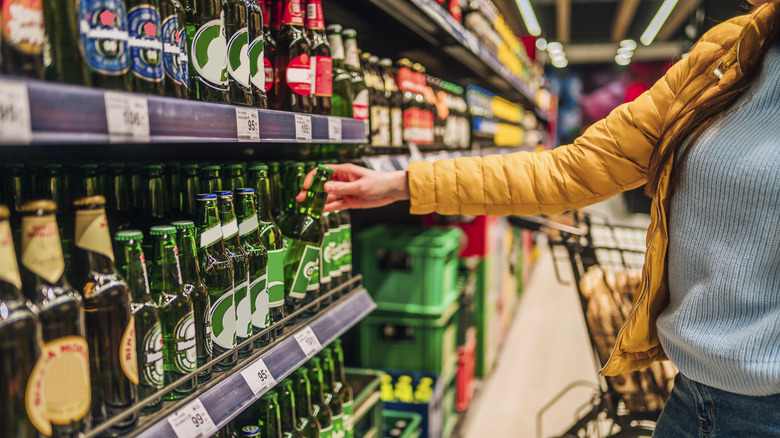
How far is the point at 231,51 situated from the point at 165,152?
53cm

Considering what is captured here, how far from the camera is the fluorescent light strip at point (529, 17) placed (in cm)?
785

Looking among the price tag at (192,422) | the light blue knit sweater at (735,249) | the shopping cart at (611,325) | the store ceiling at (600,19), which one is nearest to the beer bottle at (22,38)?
the price tag at (192,422)

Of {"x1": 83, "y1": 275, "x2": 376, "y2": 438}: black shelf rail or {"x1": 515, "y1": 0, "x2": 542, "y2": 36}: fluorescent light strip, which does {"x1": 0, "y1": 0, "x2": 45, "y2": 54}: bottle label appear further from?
{"x1": 515, "y1": 0, "x2": 542, "y2": 36}: fluorescent light strip

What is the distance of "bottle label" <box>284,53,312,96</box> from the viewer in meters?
1.42

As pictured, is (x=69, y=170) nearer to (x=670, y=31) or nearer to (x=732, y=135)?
(x=732, y=135)

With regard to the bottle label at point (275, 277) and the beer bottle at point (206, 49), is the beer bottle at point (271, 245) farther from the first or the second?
the beer bottle at point (206, 49)

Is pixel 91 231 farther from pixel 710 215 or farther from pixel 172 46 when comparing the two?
pixel 710 215

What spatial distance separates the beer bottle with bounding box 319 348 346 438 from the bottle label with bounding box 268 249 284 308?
47 centimetres

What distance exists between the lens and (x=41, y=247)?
750 mm

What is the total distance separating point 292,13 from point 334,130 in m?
0.31

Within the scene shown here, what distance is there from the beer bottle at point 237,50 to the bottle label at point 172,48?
0.56 feet

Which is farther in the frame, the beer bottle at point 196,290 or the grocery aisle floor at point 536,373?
the grocery aisle floor at point 536,373

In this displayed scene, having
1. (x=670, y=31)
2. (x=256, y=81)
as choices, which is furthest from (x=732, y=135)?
(x=670, y=31)

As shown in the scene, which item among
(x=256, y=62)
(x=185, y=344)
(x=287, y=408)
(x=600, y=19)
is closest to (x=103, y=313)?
(x=185, y=344)
